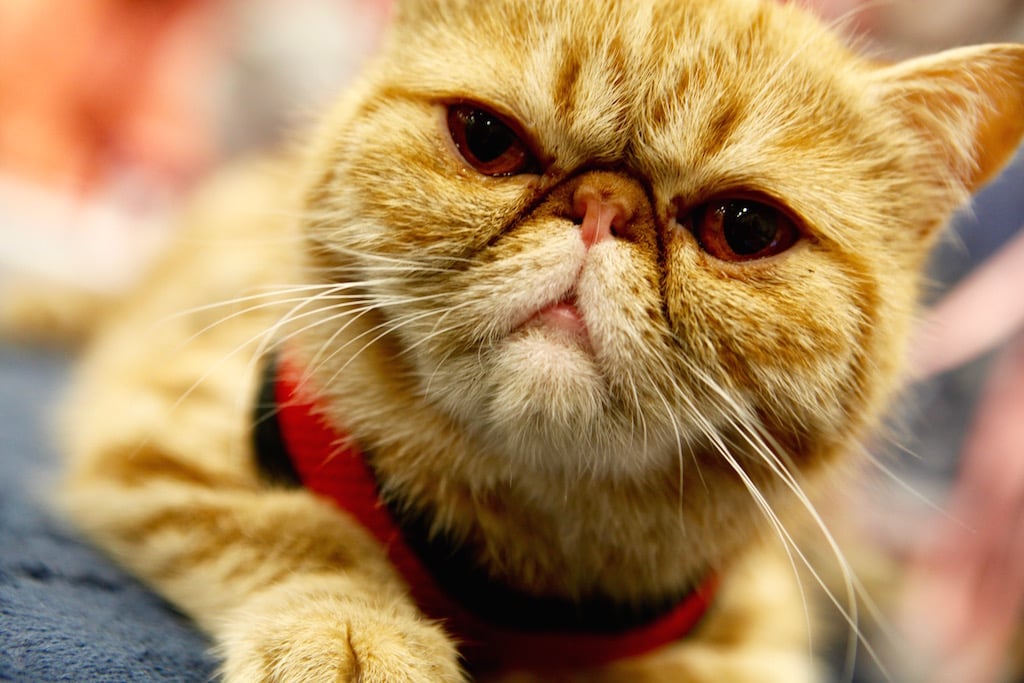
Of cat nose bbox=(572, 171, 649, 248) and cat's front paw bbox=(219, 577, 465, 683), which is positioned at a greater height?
cat nose bbox=(572, 171, 649, 248)

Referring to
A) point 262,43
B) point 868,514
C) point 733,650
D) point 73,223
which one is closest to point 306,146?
point 733,650

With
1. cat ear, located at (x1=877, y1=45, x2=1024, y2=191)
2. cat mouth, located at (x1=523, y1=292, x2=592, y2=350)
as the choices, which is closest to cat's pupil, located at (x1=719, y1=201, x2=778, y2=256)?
cat mouth, located at (x1=523, y1=292, x2=592, y2=350)

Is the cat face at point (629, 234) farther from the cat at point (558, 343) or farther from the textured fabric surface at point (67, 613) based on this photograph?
the textured fabric surface at point (67, 613)

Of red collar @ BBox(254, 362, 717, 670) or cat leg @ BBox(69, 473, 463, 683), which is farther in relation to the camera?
red collar @ BBox(254, 362, 717, 670)

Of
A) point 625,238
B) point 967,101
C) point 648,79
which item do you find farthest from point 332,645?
point 967,101

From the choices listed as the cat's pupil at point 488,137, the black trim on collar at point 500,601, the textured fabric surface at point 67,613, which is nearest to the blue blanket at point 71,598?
the textured fabric surface at point 67,613

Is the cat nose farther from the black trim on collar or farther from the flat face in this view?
the black trim on collar
